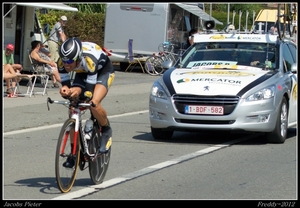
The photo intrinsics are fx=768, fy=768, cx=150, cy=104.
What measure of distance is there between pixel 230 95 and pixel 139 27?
19.2 metres

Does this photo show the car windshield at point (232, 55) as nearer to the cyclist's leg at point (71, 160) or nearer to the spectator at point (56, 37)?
the cyclist's leg at point (71, 160)

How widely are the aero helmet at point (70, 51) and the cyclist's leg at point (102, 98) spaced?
464 millimetres

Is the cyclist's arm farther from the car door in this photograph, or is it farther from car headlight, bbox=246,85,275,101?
the car door

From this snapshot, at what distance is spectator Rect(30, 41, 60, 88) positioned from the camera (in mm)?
20489

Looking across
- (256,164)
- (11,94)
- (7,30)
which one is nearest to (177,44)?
(7,30)

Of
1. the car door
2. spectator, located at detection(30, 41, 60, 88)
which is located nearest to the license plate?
the car door

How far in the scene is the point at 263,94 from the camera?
11461mm

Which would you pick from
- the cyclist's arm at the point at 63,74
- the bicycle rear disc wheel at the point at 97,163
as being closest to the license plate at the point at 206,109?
the bicycle rear disc wheel at the point at 97,163

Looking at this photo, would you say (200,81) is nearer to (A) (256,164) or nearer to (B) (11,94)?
(A) (256,164)

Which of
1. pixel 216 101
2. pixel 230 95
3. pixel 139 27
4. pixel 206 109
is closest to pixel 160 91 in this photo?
pixel 206 109

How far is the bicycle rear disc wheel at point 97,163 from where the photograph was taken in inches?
320

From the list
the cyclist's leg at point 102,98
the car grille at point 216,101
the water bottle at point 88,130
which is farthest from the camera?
the car grille at point 216,101

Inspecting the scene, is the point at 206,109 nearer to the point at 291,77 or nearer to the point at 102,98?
the point at 291,77

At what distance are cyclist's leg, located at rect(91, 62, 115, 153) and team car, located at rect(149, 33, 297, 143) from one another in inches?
129
